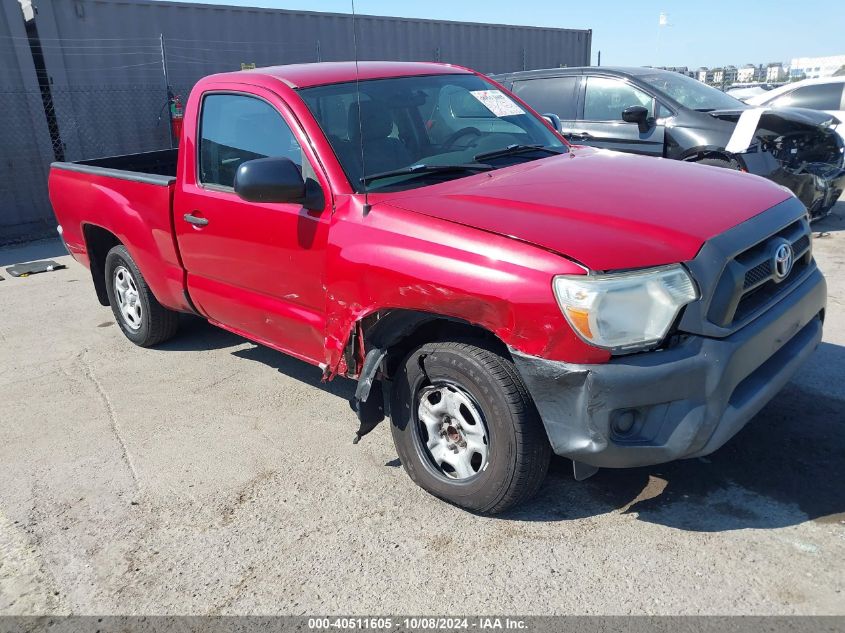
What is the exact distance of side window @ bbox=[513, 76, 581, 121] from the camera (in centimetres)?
822

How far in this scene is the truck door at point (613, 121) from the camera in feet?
24.9

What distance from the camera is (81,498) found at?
11.5 feet

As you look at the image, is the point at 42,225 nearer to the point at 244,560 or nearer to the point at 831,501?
the point at 244,560

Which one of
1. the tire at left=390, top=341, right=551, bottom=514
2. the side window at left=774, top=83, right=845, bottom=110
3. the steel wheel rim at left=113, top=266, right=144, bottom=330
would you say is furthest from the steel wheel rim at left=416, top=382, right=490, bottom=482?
the side window at left=774, top=83, right=845, bottom=110

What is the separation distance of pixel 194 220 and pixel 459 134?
158cm

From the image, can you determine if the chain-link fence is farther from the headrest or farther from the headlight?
the headlight

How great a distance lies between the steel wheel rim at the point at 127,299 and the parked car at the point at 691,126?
4878 millimetres

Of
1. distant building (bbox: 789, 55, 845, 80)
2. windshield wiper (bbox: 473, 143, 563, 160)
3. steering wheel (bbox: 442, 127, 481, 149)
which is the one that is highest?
steering wheel (bbox: 442, 127, 481, 149)

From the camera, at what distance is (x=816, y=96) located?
11102mm

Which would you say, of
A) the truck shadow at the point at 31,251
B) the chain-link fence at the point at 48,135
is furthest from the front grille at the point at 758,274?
the chain-link fence at the point at 48,135

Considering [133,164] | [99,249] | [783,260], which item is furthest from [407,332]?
[133,164]

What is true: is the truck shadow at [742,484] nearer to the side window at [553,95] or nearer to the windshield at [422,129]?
the windshield at [422,129]

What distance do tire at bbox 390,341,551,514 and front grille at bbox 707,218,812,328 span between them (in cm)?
81

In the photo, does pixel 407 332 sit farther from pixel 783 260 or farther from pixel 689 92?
pixel 689 92
